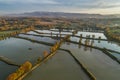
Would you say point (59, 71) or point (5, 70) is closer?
point (5, 70)

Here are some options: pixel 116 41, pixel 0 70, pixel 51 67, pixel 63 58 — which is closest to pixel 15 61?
pixel 0 70

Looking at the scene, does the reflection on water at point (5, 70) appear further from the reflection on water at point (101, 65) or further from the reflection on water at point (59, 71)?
the reflection on water at point (101, 65)

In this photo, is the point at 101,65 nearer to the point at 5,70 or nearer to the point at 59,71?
the point at 59,71

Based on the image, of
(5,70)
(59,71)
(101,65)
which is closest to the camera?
(5,70)

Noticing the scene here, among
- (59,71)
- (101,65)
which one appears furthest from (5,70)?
(101,65)

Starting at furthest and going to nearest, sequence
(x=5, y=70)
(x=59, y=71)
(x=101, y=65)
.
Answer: (x=101, y=65), (x=59, y=71), (x=5, y=70)

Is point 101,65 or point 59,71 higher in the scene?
point 59,71

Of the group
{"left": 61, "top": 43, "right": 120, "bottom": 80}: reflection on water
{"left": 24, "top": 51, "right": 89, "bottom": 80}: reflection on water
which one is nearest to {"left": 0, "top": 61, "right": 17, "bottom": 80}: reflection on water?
{"left": 24, "top": 51, "right": 89, "bottom": 80}: reflection on water

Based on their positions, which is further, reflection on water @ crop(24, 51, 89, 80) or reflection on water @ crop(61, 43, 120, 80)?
reflection on water @ crop(61, 43, 120, 80)

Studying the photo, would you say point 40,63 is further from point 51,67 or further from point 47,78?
point 47,78

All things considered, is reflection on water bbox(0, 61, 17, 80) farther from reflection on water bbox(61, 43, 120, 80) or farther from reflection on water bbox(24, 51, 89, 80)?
reflection on water bbox(61, 43, 120, 80)

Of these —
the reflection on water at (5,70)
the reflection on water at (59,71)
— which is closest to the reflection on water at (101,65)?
the reflection on water at (59,71)
